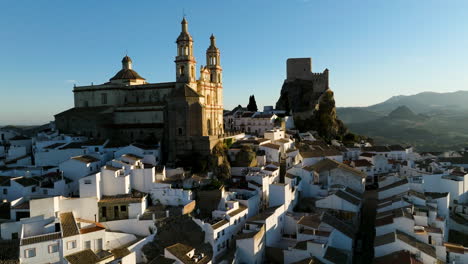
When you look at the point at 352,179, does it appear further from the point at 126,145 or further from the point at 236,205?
the point at 126,145

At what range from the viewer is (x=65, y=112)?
36.0m

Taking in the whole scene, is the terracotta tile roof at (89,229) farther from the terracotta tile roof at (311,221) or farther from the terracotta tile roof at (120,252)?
the terracotta tile roof at (311,221)

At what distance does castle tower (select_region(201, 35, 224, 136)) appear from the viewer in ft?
111

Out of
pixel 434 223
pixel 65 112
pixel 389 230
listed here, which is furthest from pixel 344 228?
pixel 65 112

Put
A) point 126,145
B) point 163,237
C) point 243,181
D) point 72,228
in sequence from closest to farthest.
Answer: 1. point 72,228
2. point 163,237
3. point 243,181
4. point 126,145

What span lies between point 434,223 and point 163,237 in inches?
672

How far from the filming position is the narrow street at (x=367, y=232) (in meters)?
21.7

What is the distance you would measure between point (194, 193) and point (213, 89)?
51.2ft

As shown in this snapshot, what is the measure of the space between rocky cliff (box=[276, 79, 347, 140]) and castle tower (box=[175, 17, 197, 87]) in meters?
22.9

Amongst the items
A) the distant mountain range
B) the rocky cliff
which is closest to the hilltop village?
the rocky cliff

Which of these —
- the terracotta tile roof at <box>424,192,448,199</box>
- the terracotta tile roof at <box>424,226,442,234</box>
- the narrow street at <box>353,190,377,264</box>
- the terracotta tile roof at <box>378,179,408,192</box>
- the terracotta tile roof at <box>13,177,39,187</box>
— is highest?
the terracotta tile roof at <box>13,177,39,187</box>

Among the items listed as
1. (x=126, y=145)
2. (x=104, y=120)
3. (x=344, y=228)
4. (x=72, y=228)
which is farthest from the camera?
(x=104, y=120)

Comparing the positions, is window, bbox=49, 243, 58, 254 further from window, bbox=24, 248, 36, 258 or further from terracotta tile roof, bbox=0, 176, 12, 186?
terracotta tile roof, bbox=0, 176, 12, 186

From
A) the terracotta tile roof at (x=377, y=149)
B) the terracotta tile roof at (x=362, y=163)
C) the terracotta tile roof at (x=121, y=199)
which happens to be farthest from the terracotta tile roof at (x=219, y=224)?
the terracotta tile roof at (x=377, y=149)
